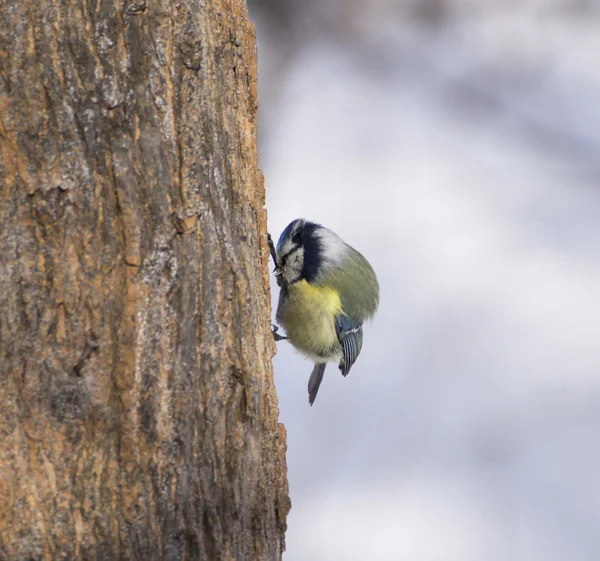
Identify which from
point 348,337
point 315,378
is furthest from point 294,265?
point 315,378

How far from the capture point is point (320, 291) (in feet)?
9.39

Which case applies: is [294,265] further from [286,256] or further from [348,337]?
[348,337]

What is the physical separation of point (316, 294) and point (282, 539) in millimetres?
1322

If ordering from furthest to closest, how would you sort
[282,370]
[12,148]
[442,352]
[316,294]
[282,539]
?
1. [442,352]
2. [282,370]
3. [316,294]
4. [282,539]
5. [12,148]

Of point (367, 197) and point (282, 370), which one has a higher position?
point (367, 197)

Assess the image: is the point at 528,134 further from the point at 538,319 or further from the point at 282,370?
the point at 282,370

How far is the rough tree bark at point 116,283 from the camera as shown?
4.09ft

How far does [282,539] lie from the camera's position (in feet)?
5.32

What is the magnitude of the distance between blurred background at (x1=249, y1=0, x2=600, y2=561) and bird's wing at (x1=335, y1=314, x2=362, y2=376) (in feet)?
1.82

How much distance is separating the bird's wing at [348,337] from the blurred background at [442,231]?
1.82 feet

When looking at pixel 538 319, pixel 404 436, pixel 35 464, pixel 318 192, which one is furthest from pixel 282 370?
pixel 35 464

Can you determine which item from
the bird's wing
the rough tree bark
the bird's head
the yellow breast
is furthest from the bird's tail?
the rough tree bark

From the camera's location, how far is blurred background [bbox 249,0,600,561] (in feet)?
12.3

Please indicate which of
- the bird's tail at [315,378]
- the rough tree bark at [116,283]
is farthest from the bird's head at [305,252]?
the rough tree bark at [116,283]
